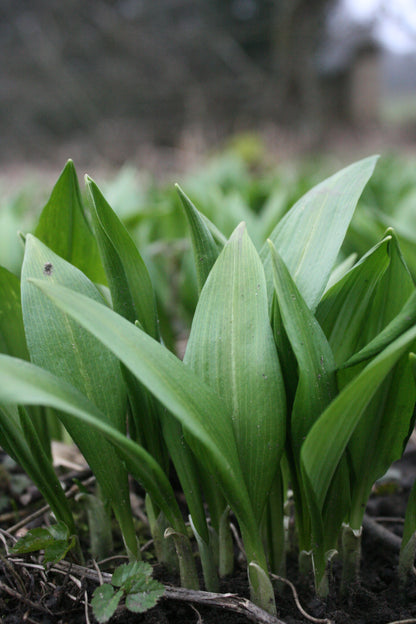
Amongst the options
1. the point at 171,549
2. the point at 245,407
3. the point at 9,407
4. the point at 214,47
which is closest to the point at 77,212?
the point at 9,407

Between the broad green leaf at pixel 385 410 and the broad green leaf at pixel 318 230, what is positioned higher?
the broad green leaf at pixel 318 230

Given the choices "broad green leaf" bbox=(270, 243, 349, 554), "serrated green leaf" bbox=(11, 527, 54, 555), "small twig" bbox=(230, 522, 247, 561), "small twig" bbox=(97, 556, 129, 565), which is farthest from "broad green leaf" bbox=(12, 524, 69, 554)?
A: "broad green leaf" bbox=(270, 243, 349, 554)

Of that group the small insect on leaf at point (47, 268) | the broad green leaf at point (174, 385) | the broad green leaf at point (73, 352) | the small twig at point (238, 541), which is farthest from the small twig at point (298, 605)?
the small insect on leaf at point (47, 268)

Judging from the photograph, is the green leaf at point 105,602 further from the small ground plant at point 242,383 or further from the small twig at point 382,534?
the small twig at point 382,534

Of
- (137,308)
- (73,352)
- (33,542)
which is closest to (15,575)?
(33,542)

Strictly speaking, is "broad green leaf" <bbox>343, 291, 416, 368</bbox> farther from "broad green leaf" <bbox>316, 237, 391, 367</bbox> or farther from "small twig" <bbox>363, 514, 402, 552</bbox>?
"small twig" <bbox>363, 514, 402, 552</bbox>

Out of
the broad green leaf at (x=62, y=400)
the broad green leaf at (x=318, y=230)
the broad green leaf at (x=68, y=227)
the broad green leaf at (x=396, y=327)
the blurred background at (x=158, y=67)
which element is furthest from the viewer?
the blurred background at (x=158, y=67)
